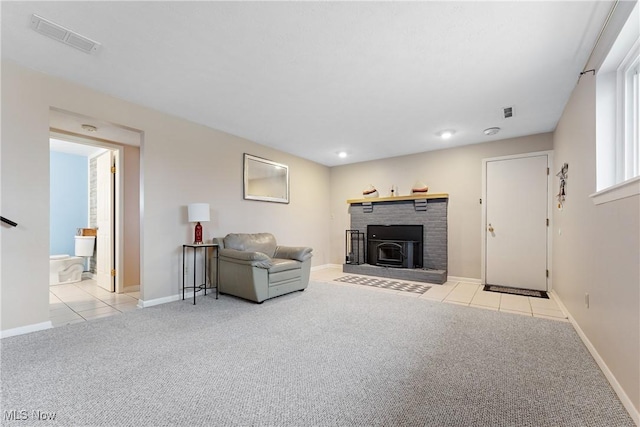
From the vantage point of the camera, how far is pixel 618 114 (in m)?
2.01

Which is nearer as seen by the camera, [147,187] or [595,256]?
[595,256]

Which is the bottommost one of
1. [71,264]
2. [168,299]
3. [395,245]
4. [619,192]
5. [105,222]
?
[168,299]

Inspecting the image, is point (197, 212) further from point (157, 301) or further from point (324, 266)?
point (324, 266)

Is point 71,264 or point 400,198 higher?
point 400,198

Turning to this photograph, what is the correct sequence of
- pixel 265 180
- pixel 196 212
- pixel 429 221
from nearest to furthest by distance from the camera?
pixel 196 212 < pixel 265 180 < pixel 429 221

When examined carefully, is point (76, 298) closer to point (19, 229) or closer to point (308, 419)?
point (19, 229)

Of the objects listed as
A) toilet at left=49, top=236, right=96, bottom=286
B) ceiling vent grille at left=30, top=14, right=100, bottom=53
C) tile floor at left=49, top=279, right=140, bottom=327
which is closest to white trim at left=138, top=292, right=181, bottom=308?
tile floor at left=49, top=279, right=140, bottom=327

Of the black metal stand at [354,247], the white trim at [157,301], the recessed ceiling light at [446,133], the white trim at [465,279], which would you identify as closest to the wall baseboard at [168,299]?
the white trim at [157,301]

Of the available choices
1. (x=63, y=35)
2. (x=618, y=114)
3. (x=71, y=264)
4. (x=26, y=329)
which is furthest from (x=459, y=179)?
(x=71, y=264)

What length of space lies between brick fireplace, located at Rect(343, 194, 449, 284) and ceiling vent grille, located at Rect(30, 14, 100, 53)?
4736 millimetres

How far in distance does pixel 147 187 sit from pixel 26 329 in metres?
1.70

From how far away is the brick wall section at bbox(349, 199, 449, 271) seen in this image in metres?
5.02
